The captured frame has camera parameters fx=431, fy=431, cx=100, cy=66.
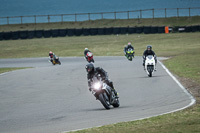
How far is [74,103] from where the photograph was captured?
11977 mm

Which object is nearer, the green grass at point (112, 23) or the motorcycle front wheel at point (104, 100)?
the motorcycle front wheel at point (104, 100)

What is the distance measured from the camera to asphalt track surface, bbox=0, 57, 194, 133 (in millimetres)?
8992

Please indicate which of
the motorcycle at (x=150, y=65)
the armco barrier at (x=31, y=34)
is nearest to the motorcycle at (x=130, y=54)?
the motorcycle at (x=150, y=65)

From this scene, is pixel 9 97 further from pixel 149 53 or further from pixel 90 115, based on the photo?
pixel 149 53

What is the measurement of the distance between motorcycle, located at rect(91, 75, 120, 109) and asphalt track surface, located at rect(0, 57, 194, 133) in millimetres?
236

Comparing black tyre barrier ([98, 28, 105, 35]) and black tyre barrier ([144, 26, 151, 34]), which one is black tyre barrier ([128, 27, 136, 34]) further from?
black tyre barrier ([98, 28, 105, 35])

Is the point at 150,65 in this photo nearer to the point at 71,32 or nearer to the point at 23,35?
the point at 71,32

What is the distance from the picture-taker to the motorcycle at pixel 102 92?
34.3 feet

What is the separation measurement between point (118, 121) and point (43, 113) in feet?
7.73

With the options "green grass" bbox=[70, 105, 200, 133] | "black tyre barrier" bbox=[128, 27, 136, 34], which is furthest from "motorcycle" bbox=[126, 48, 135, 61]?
"black tyre barrier" bbox=[128, 27, 136, 34]

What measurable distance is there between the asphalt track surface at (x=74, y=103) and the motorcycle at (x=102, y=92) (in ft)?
0.77

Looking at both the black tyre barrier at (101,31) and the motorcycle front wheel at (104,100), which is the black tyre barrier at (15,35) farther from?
the motorcycle front wheel at (104,100)

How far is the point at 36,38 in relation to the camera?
54.7 meters

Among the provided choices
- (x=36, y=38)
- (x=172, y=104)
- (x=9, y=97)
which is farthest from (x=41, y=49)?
(x=172, y=104)
